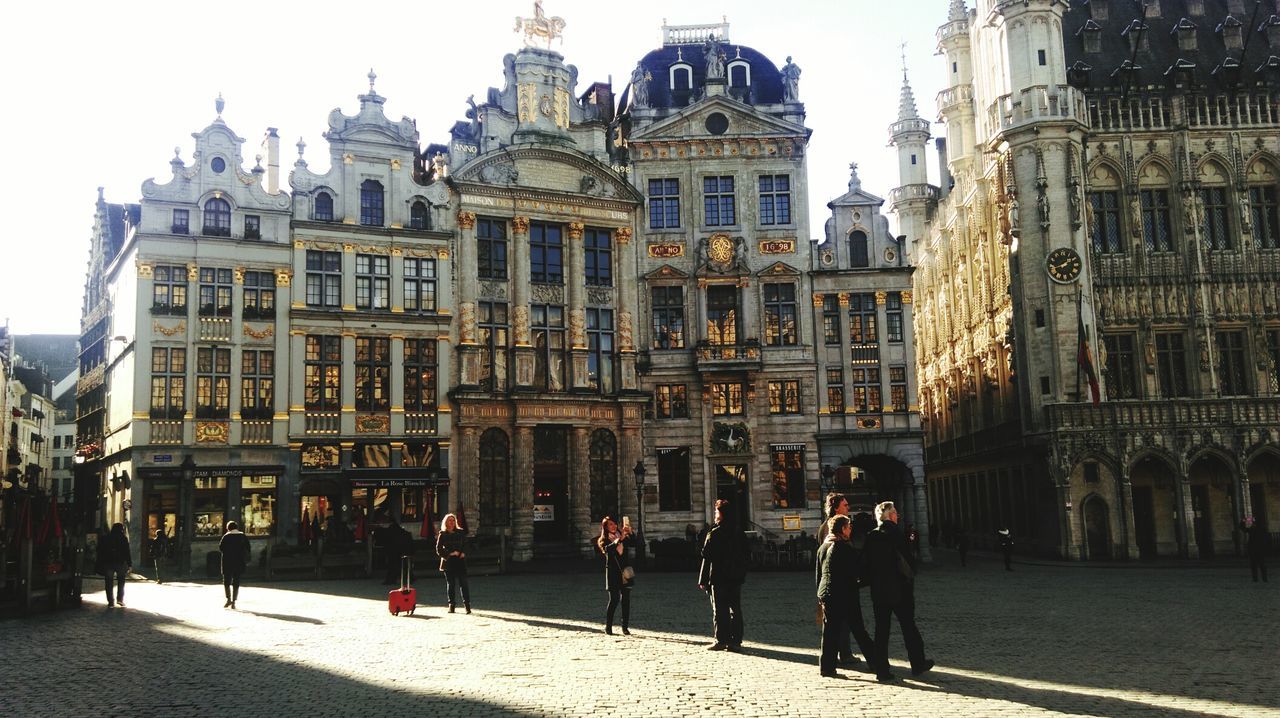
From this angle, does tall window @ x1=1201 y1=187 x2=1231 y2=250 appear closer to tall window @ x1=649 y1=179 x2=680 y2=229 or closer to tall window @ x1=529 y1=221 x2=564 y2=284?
tall window @ x1=649 y1=179 x2=680 y2=229

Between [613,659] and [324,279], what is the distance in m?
30.5

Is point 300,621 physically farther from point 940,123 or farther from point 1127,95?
point 940,123

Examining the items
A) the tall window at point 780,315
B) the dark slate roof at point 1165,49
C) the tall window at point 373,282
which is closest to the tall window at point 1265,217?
the dark slate roof at point 1165,49

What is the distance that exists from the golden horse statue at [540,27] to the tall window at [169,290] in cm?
1812

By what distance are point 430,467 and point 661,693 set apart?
31.2 m

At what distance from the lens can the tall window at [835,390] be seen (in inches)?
1863

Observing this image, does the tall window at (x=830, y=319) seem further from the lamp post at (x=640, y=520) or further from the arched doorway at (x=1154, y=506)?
the arched doorway at (x=1154, y=506)

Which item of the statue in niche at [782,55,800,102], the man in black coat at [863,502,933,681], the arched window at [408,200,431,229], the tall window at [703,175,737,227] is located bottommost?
the man in black coat at [863,502,933,681]

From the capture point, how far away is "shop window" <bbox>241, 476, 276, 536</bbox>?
3984 centimetres

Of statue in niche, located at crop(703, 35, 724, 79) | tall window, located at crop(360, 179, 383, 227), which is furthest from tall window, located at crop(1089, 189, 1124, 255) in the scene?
tall window, located at crop(360, 179, 383, 227)

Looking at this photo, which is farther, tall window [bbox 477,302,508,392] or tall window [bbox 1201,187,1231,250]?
tall window [bbox 1201,187,1231,250]

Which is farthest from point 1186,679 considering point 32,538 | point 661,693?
point 32,538

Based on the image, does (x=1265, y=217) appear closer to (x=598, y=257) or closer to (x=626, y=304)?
(x=626, y=304)

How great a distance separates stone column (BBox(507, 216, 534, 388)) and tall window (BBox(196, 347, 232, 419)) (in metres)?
11.2
